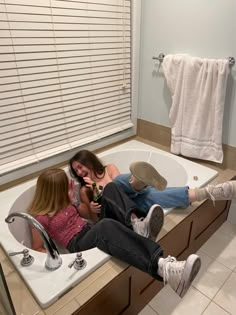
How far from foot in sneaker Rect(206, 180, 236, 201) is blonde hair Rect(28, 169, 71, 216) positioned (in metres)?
0.85

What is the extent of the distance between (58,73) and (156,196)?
3.40 feet

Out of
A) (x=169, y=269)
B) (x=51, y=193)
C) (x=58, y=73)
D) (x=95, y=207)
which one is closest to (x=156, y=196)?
(x=95, y=207)

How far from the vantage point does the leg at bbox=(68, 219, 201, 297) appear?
1.00 meters

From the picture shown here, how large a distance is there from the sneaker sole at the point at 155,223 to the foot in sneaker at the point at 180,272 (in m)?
0.17

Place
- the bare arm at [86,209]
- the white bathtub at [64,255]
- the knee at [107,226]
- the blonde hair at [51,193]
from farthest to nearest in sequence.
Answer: the bare arm at [86,209] < the blonde hair at [51,193] < the knee at [107,226] < the white bathtub at [64,255]

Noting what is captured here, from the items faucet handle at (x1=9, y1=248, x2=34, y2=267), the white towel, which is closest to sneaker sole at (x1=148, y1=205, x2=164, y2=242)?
faucet handle at (x1=9, y1=248, x2=34, y2=267)

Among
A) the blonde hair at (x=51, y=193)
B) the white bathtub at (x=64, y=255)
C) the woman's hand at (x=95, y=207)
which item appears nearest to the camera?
the white bathtub at (x=64, y=255)

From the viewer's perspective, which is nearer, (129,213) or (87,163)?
(129,213)

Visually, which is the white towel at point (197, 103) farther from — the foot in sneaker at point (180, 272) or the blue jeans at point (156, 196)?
the foot in sneaker at point (180, 272)

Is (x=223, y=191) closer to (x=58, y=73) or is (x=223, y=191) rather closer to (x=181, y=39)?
(x=181, y=39)

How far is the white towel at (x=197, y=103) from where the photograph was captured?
5.37 feet

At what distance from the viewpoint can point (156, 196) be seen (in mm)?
1476

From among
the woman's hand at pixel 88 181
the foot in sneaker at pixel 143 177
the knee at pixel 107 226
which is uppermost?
the foot in sneaker at pixel 143 177

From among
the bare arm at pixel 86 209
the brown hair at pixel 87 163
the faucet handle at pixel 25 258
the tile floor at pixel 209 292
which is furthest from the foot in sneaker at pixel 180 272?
the brown hair at pixel 87 163
